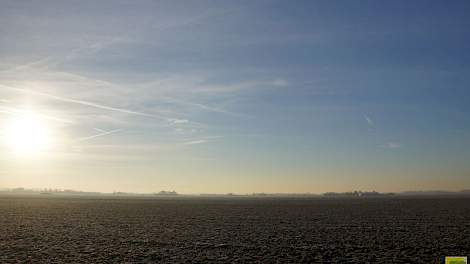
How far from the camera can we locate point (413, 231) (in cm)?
3853

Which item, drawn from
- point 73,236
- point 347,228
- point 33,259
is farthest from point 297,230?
point 33,259

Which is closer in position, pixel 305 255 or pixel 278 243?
pixel 305 255

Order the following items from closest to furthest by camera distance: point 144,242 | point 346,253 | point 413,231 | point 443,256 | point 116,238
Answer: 1. point 443,256
2. point 346,253
3. point 144,242
4. point 116,238
5. point 413,231

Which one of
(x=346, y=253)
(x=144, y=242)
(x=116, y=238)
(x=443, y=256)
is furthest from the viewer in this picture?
(x=116, y=238)

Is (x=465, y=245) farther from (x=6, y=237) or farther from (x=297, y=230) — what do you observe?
(x=6, y=237)

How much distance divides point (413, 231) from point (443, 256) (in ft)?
46.7

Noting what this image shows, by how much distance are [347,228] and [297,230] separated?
524cm

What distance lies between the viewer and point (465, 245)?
29.0 m

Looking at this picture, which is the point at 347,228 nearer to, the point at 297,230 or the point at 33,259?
the point at 297,230

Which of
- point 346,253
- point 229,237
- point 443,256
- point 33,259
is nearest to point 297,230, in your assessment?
point 229,237

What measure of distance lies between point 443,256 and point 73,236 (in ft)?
88.1

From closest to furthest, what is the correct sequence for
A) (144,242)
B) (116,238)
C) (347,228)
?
(144,242) → (116,238) → (347,228)

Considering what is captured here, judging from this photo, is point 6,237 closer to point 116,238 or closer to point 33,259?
point 116,238

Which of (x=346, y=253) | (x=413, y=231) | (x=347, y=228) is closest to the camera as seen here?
(x=346, y=253)
